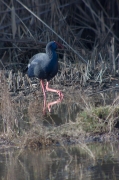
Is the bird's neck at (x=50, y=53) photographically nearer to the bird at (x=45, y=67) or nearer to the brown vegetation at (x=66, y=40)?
the bird at (x=45, y=67)

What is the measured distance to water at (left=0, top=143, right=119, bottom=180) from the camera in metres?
5.07

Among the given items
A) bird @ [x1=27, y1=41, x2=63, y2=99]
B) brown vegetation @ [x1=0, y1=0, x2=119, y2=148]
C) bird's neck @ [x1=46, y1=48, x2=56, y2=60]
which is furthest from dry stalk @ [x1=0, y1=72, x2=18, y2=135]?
bird's neck @ [x1=46, y1=48, x2=56, y2=60]

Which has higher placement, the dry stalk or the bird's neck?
the bird's neck

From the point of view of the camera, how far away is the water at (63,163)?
5.07 m

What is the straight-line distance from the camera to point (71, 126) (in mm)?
6582

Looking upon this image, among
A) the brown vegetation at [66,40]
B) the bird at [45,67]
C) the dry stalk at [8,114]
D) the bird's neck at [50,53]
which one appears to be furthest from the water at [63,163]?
the bird's neck at [50,53]

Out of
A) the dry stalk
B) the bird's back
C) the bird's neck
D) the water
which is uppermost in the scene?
the bird's neck

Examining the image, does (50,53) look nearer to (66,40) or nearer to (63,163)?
(66,40)

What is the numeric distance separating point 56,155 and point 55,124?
134 cm

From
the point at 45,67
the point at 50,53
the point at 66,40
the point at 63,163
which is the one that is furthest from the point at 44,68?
the point at 63,163

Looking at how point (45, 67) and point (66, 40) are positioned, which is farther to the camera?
point (66, 40)

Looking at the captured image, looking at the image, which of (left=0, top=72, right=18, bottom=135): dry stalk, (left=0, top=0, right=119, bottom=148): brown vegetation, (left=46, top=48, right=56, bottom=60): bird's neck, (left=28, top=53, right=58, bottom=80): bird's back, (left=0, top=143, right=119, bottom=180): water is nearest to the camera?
(left=0, top=143, right=119, bottom=180): water

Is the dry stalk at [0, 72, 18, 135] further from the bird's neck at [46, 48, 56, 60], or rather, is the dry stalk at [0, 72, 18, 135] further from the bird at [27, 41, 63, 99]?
the bird's neck at [46, 48, 56, 60]

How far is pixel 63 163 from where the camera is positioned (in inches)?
216
